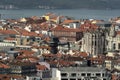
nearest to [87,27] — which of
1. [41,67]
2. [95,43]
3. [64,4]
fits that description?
[95,43]

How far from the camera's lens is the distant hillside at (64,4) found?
7101 inches

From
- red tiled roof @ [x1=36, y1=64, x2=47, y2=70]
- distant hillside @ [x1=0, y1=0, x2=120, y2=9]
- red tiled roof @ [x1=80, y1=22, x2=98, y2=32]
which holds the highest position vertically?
red tiled roof @ [x1=36, y1=64, x2=47, y2=70]

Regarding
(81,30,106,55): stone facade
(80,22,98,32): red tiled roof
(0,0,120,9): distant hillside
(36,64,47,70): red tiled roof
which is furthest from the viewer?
(0,0,120,9): distant hillside

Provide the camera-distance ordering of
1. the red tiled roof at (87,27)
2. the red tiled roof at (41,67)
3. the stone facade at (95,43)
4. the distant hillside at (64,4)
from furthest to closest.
Result: the distant hillside at (64,4) < the red tiled roof at (87,27) < the stone facade at (95,43) < the red tiled roof at (41,67)

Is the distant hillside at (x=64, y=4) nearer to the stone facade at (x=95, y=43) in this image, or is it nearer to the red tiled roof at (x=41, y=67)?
the stone facade at (x=95, y=43)

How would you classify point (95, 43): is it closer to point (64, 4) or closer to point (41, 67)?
point (41, 67)

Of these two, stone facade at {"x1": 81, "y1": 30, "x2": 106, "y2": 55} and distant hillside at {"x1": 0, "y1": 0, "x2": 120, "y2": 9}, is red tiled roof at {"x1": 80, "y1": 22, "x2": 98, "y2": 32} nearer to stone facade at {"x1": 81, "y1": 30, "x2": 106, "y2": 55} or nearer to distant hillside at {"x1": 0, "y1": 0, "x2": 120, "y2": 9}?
stone facade at {"x1": 81, "y1": 30, "x2": 106, "y2": 55}

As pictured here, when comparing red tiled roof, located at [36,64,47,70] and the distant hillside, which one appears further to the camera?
the distant hillside

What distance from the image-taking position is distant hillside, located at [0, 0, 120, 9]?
180 m

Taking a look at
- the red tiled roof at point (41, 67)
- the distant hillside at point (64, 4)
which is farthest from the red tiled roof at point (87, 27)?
the distant hillside at point (64, 4)

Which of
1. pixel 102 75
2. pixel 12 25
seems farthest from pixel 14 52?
pixel 12 25

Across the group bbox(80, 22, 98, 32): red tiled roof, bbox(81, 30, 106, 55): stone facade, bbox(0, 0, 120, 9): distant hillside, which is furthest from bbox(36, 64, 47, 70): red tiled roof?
bbox(0, 0, 120, 9): distant hillside

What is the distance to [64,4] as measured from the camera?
19175 cm

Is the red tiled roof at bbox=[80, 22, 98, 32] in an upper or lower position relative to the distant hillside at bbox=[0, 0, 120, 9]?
upper
